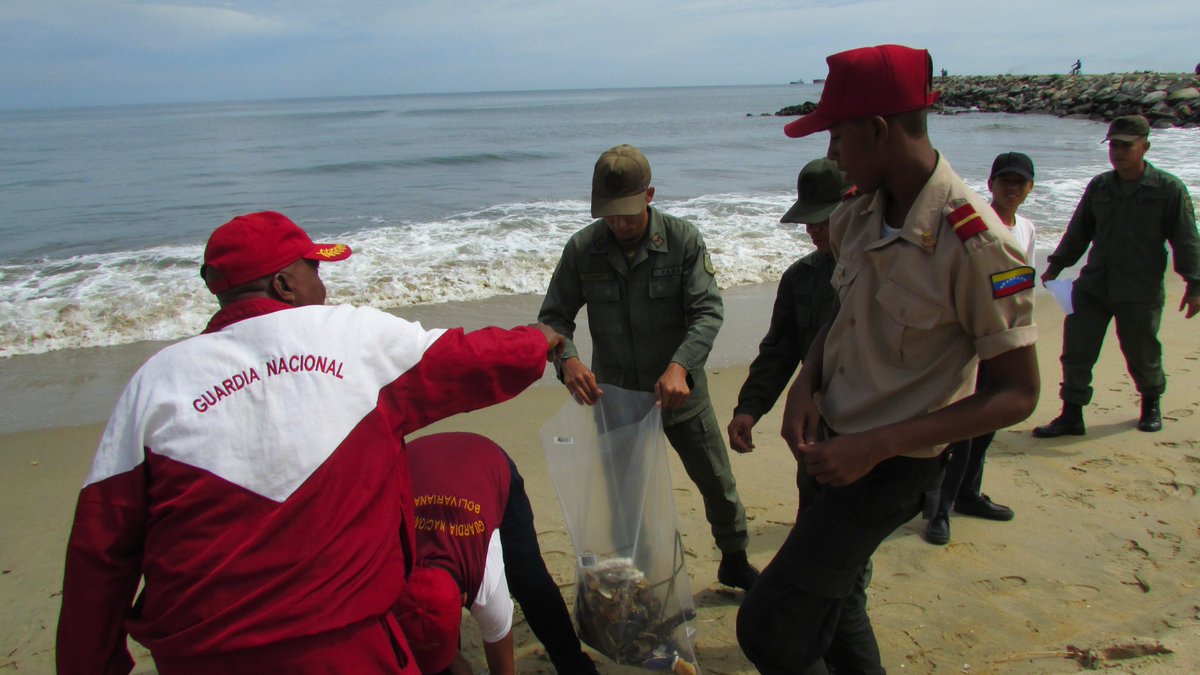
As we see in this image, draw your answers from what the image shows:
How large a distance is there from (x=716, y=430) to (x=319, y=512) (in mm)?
1897

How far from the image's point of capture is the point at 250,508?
1585 mm

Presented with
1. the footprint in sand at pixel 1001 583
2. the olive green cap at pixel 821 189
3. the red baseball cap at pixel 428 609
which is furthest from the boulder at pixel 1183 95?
the red baseball cap at pixel 428 609

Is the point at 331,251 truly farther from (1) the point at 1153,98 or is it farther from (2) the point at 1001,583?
(1) the point at 1153,98

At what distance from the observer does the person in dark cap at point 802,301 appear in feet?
8.87

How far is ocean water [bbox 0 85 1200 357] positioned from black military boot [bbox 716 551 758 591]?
4.95 m

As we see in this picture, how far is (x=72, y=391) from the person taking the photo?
245 inches

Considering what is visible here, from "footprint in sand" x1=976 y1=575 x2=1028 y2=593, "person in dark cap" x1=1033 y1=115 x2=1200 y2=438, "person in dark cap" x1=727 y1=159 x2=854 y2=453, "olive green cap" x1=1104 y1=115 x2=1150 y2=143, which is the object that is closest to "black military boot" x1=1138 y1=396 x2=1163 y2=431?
"person in dark cap" x1=1033 y1=115 x2=1200 y2=438

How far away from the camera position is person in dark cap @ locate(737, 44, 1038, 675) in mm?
1673

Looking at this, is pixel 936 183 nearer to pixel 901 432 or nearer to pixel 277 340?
pixel 901 432

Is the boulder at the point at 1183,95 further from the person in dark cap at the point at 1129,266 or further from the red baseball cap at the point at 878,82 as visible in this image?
the red baseball cap at the point at 878,82

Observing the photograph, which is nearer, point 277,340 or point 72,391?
point 277,340

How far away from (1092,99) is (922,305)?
46.8 metres

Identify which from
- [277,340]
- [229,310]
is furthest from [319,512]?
[229,310]

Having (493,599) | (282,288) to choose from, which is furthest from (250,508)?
(493,599)
